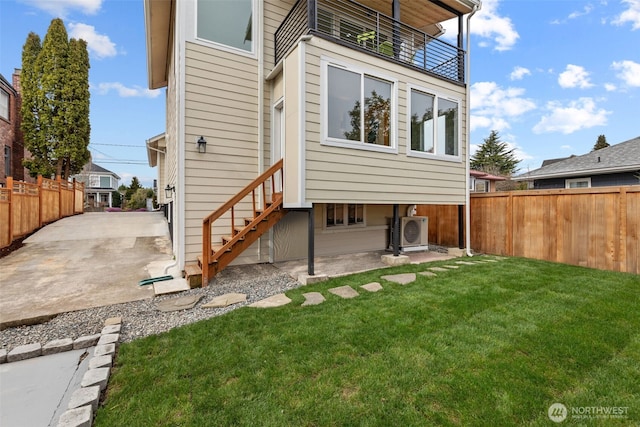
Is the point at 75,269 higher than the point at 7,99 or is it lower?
lower

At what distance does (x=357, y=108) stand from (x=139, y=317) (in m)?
4.96

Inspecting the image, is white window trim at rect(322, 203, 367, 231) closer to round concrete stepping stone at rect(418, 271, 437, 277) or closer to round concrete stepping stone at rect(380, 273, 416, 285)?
round concrete stepping stone at rect(380, 273, 416, 285)

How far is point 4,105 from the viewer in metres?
13.5

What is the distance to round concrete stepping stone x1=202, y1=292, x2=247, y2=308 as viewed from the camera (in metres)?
3.98

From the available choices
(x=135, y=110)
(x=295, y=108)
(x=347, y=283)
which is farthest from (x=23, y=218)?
(x=135, y=110)

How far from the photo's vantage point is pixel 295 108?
516 cm

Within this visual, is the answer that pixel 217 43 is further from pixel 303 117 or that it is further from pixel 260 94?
pixel 303 117

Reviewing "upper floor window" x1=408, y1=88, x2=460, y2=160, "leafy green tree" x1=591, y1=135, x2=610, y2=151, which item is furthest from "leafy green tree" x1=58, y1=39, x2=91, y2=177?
"leafy green tree" x1=591, y1=135, x2=610, y2=151

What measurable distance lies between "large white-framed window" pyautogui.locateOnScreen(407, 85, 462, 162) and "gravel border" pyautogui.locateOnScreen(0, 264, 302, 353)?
4.31 m

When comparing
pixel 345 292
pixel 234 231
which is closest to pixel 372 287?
pixel 345 292

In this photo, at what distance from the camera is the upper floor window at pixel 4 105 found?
13148 millimetres

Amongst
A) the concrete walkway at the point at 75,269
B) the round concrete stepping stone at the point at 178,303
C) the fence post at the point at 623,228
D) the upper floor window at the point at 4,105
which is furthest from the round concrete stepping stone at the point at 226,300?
the upper floor window at the point at 4,105

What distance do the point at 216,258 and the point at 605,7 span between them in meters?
16.7

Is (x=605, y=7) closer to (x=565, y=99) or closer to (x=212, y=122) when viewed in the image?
(x=565, y=99)
